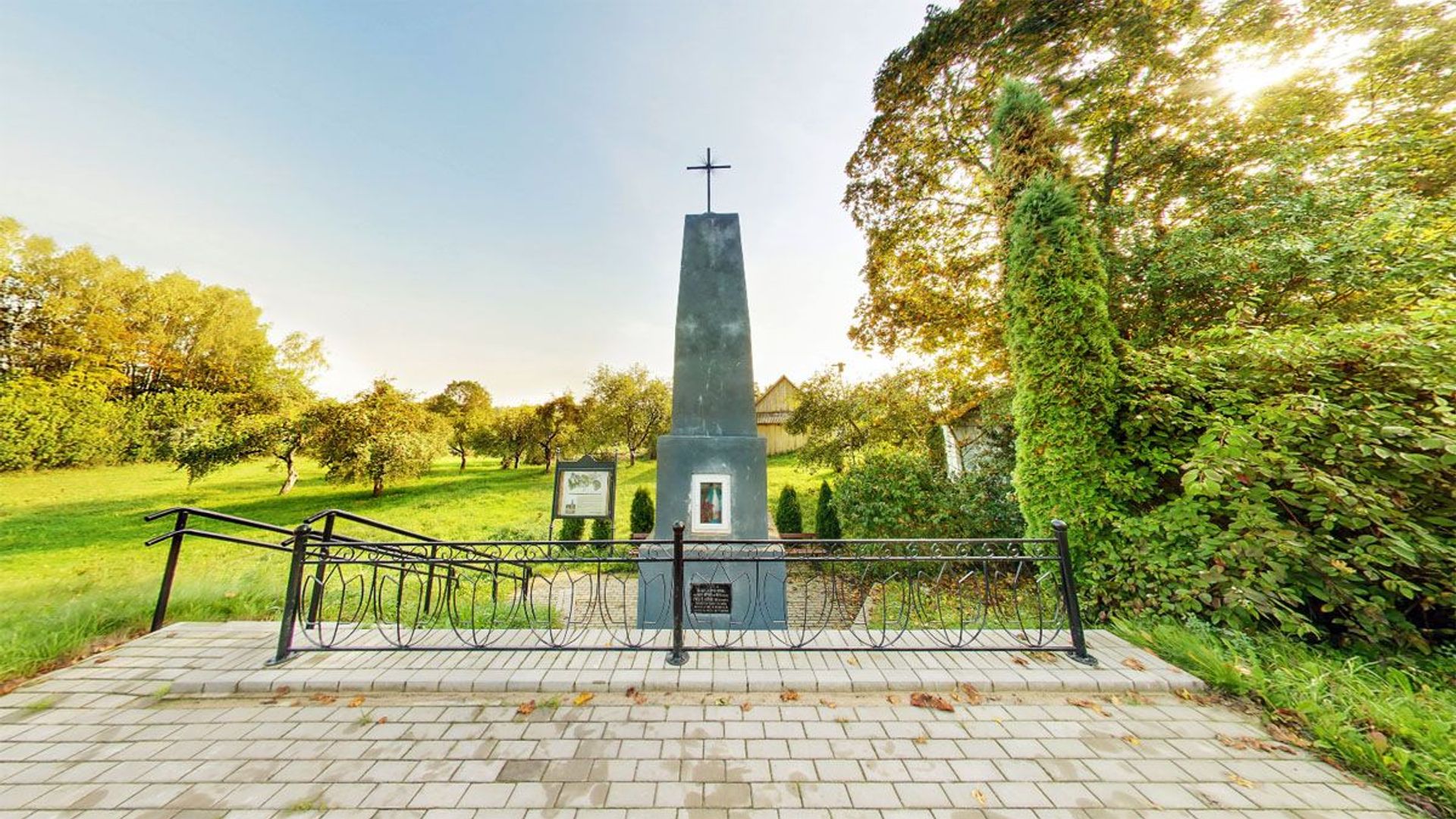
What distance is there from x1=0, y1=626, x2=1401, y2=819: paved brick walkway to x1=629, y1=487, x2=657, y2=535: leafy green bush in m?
→ 7.18

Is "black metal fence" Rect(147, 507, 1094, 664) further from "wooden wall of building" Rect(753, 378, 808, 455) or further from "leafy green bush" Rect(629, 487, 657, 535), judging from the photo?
"wooden wall of building" Rect(753, 378, 808, 455)

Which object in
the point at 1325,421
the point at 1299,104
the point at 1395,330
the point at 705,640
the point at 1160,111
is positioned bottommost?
the point at 705,640

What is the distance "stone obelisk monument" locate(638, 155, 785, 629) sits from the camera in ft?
18.9

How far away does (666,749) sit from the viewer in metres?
2.36

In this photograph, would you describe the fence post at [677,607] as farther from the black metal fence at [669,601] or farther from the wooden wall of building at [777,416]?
the wooden wall of building at [777,416]

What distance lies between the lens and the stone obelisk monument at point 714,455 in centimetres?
575

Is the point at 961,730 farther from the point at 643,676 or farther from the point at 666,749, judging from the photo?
the point at 643,676

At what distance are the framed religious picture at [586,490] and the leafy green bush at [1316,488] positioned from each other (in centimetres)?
754

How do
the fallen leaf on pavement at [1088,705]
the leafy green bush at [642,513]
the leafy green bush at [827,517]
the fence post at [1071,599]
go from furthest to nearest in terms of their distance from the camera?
the leafy green bush at [642,513] → the leafy green bush at [827,517] → the fence post at [1071,599] → the fallen leaf on pavement at [1088,705]

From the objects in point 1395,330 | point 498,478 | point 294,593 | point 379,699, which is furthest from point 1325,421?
point 498,478

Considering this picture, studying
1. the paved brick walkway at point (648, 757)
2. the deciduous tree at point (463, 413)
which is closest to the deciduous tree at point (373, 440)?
the deciduous tree at point (463, 413)

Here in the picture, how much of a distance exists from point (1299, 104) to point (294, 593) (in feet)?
40.4

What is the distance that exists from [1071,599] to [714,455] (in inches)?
160

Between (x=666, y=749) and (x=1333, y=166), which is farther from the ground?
(x=1333, y=166)
